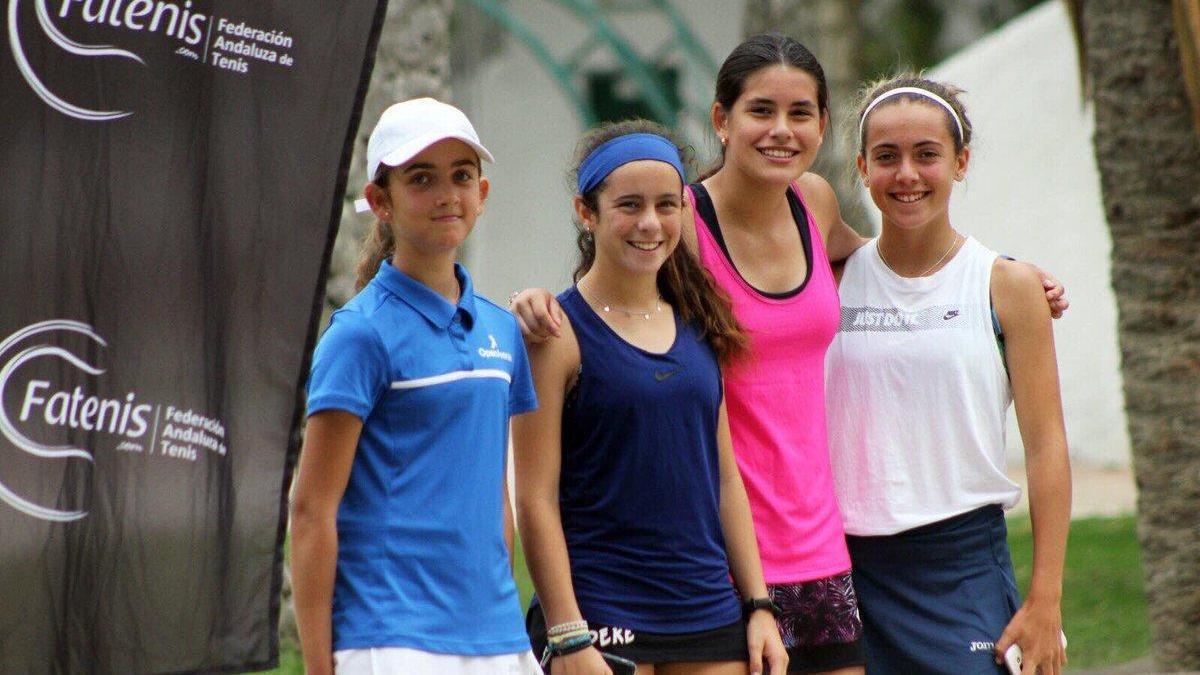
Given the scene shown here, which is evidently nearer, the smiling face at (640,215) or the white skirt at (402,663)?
the white skirt at (402,663)

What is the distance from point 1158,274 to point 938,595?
3557 mm

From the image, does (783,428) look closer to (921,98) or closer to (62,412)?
(921,98)

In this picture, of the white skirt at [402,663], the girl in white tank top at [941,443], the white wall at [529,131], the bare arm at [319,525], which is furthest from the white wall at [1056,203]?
the bare arm at [319,525]

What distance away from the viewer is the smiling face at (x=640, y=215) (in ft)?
12.4

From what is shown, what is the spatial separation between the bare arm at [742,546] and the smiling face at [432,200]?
0.79 metres

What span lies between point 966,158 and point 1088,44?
134 inches

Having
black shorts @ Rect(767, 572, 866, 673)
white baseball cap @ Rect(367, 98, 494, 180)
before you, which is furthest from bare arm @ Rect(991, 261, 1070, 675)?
white baseball cap @ Rect(367, 98, 494, 180)

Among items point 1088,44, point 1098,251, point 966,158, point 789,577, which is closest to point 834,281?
point 966,158

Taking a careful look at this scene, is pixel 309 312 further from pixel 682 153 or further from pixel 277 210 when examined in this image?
pixel 682 153

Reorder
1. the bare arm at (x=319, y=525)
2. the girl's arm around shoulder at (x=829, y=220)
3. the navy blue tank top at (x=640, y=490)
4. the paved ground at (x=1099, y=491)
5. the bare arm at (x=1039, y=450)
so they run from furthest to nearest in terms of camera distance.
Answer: the paved ground at (x=1099, y=491), the girl's arm around shoulder at (x=829, y=220), the bare arm at (x=1039, y=450), the navy blue tank top at (x=640, y=490), the bare arm at (x=319, y=525)

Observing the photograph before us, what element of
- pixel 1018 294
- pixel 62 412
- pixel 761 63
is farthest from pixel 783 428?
pixel 62 412

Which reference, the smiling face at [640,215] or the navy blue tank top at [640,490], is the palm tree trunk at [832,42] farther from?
the navy blue tank top at [640,490]

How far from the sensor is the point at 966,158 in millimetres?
4309

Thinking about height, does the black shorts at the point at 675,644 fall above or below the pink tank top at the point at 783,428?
below
